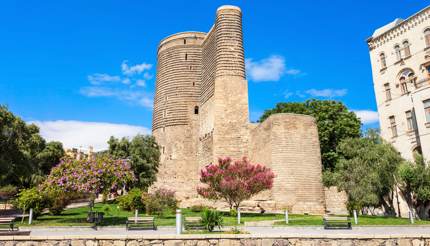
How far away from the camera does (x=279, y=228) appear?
43.9ft

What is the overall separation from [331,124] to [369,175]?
13.9 metres

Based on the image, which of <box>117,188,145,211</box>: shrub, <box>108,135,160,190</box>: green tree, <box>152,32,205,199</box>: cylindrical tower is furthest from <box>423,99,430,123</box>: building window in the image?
<box>108,135,160,190</box>: green tree

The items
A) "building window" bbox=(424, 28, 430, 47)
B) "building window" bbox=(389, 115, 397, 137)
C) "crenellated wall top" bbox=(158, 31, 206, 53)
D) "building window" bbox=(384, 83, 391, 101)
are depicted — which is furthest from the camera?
"crenellated wall top" bbox=(158, 31, 206, 53)

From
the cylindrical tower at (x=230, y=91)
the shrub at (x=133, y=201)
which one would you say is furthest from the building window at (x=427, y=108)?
the shrub at (x=133, y=201)

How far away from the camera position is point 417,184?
1903cm

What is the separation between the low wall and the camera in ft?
26.2

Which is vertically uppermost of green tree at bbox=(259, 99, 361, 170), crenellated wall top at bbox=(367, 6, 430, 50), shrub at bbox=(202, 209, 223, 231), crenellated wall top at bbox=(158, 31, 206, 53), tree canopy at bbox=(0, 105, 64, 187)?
crenellated wall top at bbox=(158, 31, 206, 53)

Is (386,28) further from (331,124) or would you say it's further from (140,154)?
(140,154)

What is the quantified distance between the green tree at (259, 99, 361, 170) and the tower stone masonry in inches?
322

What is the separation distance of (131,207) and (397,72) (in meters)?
19.8

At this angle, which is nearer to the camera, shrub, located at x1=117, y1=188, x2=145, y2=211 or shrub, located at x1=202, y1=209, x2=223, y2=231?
shrub, located at x1=202, y1=209, x2=223, y2=231

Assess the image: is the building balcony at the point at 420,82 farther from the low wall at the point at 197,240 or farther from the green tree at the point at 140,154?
the green tree at the point at 140,154

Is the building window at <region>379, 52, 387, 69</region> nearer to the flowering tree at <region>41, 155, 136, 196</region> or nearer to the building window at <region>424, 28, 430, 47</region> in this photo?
the building window at <region>424, 28, 430, 47</region>

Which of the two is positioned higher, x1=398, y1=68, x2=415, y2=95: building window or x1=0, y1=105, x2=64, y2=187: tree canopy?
x1=398, y1=68, x2=415, y2=95: building window
